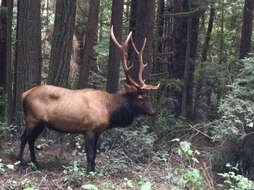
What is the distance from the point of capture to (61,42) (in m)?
9.76

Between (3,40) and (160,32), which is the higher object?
(160,32)

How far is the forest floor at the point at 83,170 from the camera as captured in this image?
23.2 feet

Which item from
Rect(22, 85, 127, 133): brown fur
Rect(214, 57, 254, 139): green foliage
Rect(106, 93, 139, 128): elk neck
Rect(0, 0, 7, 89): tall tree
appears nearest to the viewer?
Rect(22, 85, 127, 133): brown fur

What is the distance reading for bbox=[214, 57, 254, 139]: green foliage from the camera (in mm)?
9000

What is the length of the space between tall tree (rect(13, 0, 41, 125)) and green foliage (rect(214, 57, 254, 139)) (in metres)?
4.36

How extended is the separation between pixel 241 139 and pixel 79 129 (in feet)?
12.2

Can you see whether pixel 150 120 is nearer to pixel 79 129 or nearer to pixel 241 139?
pixel 241 139

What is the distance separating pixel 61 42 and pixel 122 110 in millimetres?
2520

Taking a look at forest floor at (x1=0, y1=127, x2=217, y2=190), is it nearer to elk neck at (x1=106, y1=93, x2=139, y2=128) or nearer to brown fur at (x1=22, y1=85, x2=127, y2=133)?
brown fur at (x1=22, y1=85, x2=127, y2=133)

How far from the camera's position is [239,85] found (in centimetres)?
982

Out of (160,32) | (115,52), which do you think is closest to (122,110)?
(115,52)

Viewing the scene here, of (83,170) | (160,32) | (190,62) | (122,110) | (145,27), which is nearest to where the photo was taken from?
(83,170)

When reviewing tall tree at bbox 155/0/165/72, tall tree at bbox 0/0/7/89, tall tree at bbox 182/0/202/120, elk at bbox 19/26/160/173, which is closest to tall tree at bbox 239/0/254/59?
tall tree at bbox 182/0/202/120

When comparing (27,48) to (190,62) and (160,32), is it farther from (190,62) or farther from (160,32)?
(190,62)
